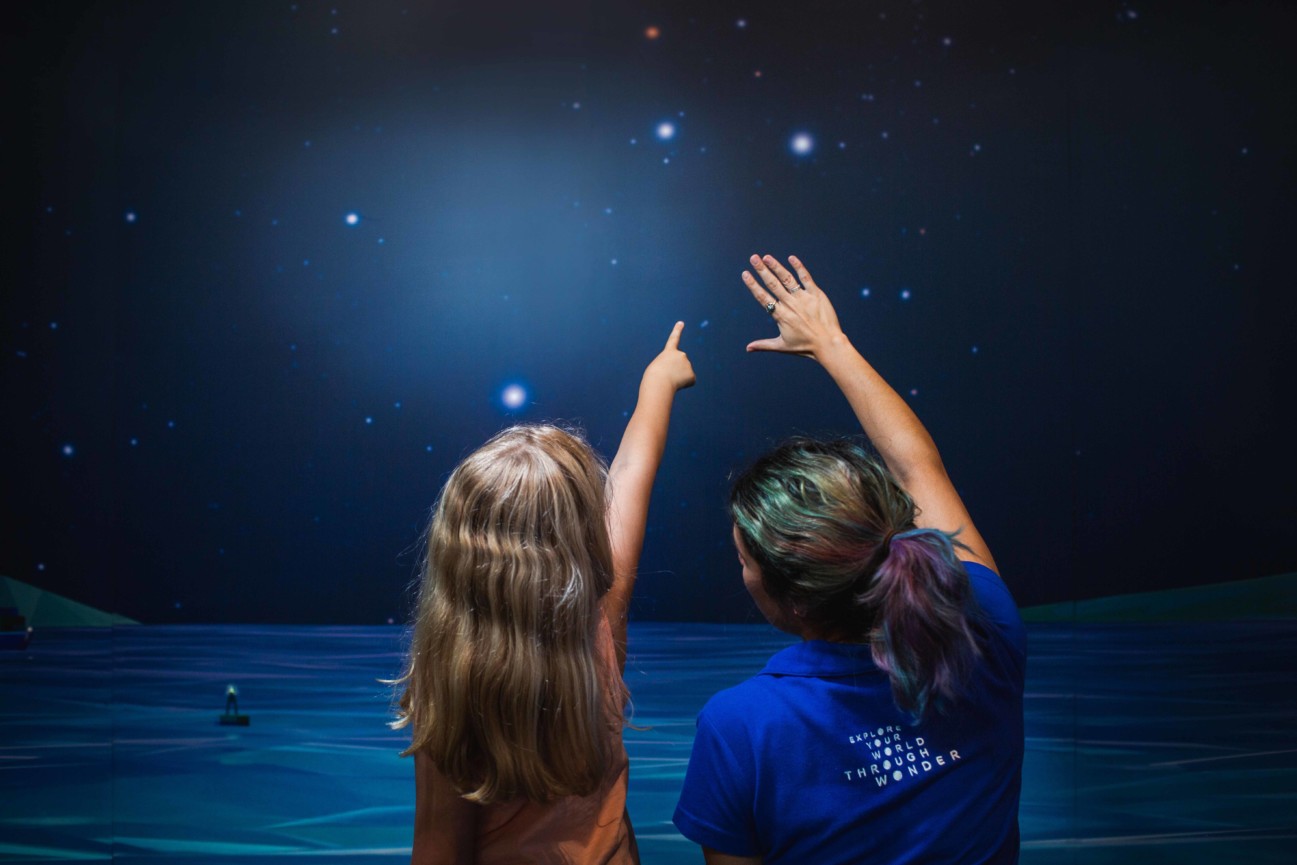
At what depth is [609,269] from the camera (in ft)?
8.84

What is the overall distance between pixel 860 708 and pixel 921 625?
10cm

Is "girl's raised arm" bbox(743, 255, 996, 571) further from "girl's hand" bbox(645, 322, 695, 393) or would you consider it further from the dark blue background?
the dark blue background

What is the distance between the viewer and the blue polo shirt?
0.84m

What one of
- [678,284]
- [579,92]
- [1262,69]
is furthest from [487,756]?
[1262,69]

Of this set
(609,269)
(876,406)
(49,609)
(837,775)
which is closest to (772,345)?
(876,406)

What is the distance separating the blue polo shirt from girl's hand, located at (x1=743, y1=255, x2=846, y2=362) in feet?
1.77

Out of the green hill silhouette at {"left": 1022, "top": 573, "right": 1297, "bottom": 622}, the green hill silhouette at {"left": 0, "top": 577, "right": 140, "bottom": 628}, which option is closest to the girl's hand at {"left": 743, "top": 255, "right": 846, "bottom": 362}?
the green hill silhouette at {"left": 1022, "top": 573, "right": 1297, "bottom": 622}

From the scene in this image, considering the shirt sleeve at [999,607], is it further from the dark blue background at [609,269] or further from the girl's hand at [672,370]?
the dark blue background at [609,269]

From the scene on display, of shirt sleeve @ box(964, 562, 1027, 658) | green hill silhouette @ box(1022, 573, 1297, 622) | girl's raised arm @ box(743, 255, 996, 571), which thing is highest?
girl's raised arm @ box(743, 255, 996, 571)

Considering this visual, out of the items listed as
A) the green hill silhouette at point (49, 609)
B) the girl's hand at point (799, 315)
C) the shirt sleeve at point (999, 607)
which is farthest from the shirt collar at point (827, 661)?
the green hill silhouette at point (49, 609)

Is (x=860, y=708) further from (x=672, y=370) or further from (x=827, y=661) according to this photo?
(x=672, y=370)

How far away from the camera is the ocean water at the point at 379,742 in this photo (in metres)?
2.57

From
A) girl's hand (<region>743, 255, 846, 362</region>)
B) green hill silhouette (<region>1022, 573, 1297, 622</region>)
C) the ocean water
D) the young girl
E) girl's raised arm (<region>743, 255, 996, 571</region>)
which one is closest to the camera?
the young girl

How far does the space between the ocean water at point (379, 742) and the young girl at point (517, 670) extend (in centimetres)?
169
